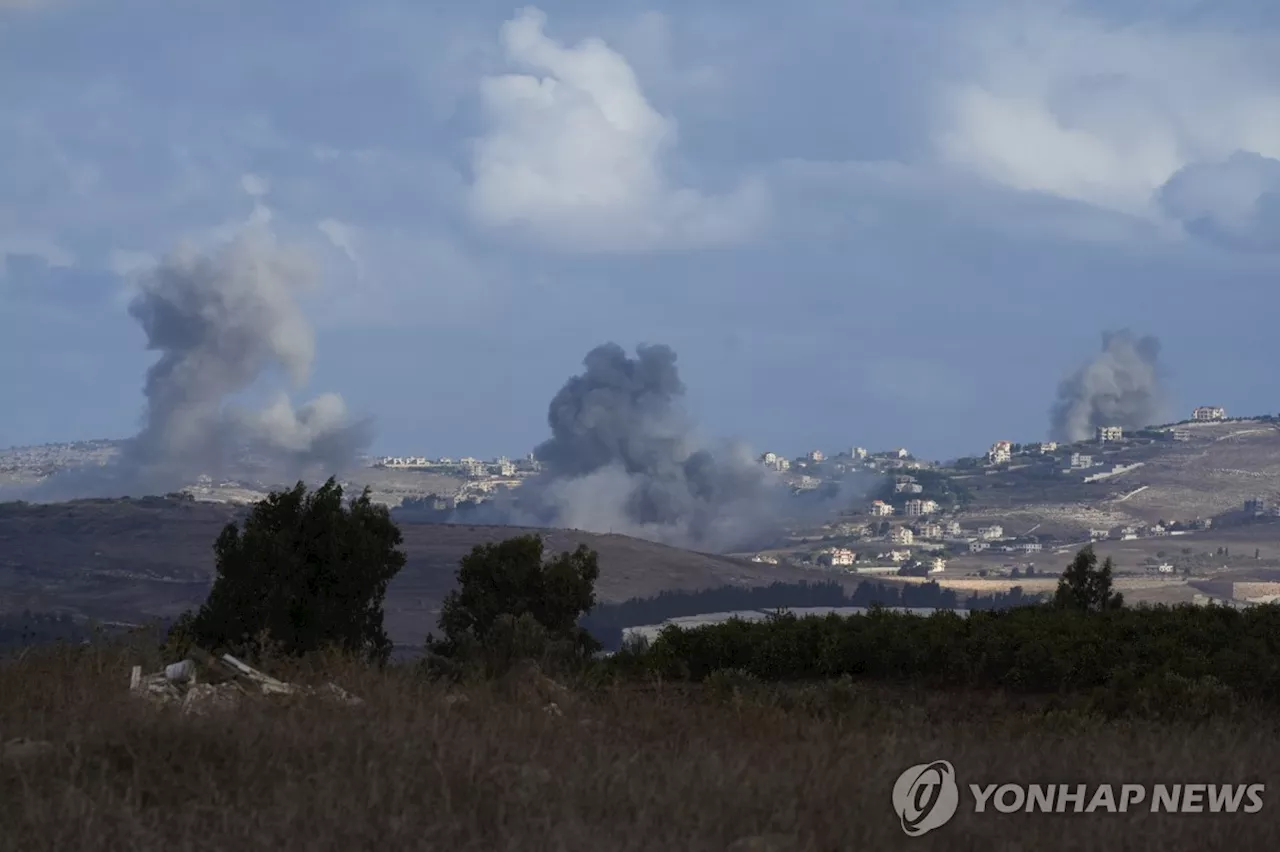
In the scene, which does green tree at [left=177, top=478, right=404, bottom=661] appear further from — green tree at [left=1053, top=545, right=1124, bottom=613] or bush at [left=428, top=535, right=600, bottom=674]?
green tree at [left=1053, top=545, right=1124, bottom=613]

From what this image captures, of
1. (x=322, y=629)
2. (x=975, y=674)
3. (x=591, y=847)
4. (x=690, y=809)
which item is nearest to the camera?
(x=591, y=847)

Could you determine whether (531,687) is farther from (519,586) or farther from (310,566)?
(519,586)

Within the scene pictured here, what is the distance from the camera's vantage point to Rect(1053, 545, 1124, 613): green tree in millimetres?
22094

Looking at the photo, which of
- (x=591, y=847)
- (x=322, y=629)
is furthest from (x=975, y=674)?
(x=322, y=629)

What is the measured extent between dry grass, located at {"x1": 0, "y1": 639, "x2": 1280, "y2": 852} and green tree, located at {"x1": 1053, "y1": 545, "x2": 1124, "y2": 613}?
41.7ft

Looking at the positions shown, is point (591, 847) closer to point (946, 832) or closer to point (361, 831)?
point (361, 831)

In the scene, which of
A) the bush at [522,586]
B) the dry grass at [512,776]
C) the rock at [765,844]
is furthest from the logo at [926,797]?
the bush at [522,586]

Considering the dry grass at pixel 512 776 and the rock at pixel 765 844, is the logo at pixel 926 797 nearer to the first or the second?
the dry grass at pixel 512 776

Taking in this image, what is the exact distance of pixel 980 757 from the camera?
867cm

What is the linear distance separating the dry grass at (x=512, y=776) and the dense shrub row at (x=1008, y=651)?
4780 millimetres

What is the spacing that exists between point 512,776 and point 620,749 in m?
1.00

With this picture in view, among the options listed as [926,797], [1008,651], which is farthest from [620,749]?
[1008,651]

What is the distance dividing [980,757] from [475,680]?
4144 millimetres

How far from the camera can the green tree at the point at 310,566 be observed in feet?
105
